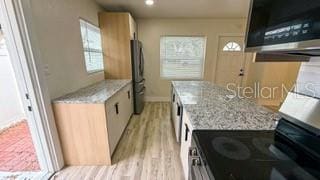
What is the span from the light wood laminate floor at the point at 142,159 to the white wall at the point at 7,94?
7.21 ft

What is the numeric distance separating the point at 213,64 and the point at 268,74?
1.53 metres

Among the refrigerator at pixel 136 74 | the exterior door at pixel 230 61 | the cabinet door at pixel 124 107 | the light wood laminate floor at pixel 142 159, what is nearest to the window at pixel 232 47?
the exterior door at pixel 230 61

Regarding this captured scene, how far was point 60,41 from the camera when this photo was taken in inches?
84.0

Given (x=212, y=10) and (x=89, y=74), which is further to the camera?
(x=212, y=10)

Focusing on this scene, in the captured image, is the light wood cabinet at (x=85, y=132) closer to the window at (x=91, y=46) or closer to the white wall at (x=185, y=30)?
the window at (x=91, y=46)

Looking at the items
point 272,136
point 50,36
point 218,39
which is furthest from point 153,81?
point 272,136

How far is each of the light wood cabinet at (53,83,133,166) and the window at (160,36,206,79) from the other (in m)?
3.06

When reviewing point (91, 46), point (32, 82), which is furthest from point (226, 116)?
point (91, 46)

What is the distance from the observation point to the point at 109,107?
83.1 inches

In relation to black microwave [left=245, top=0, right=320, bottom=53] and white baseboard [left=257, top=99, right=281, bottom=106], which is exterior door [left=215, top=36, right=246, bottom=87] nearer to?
white baseboard [left=257, top=99, right=281, bottom=106]

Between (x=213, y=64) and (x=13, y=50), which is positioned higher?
(x=13, y=50)

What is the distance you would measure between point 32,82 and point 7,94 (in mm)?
2338

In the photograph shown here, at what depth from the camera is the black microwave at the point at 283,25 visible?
515 millimetres

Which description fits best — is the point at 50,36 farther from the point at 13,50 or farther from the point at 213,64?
the point at 213,64
